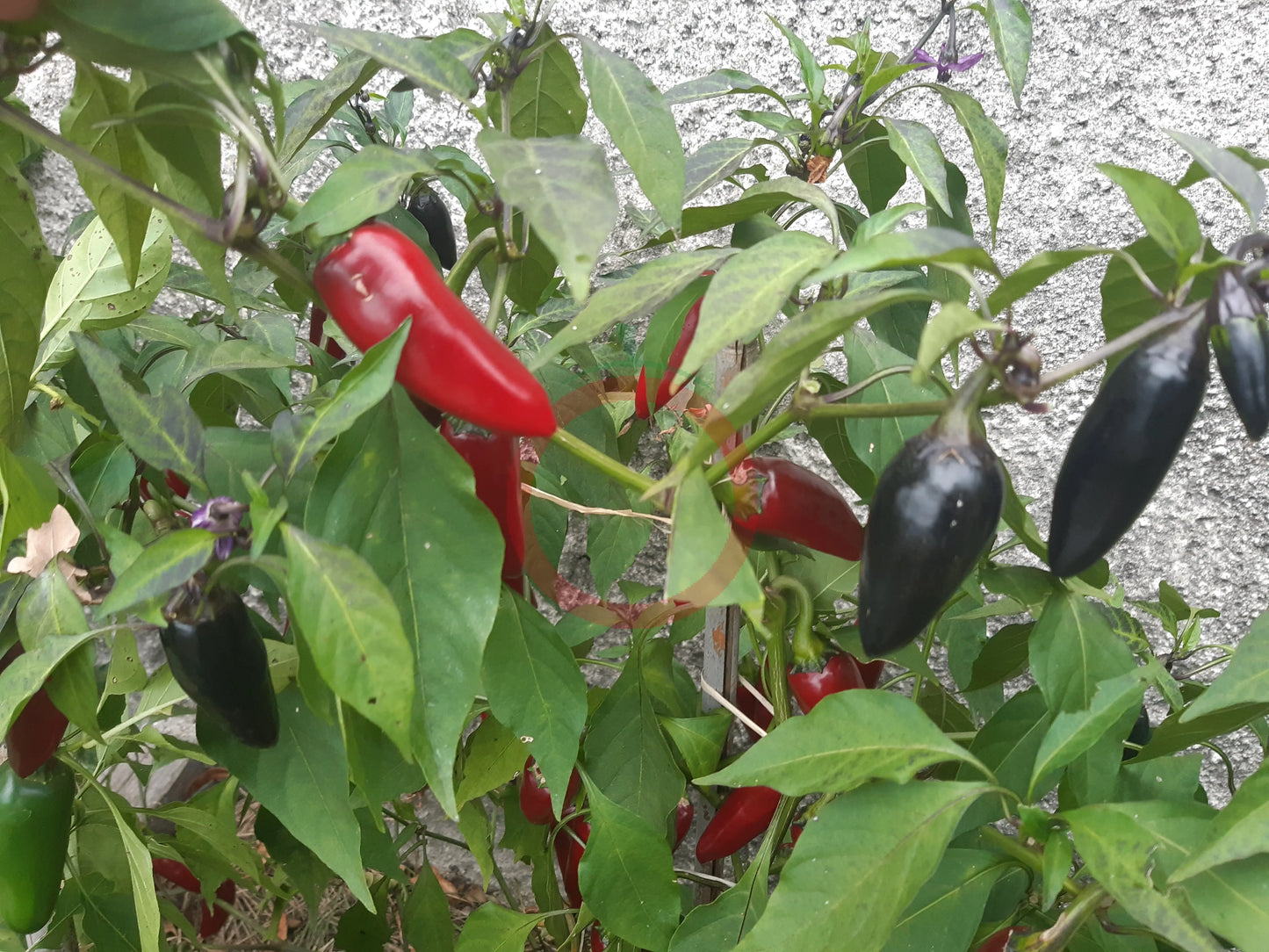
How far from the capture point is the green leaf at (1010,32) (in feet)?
1.71

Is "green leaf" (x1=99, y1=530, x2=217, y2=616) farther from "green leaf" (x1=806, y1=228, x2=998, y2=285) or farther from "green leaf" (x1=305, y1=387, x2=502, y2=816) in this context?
"green leaf" (x1=806, y1=228, x2=998, y2=285)

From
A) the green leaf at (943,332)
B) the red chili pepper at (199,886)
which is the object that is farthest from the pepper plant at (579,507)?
the red chili pepper at (199,886)

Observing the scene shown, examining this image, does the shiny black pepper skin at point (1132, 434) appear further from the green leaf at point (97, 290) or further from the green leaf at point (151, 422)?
the green leaf at point (97, 290)

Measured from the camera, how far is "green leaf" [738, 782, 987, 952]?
0.34 m

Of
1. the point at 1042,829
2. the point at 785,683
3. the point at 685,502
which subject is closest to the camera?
the point at 685,502

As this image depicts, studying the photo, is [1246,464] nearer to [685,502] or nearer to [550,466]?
[550,466]

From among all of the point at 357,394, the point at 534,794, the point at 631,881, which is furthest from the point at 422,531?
the point at 534,794

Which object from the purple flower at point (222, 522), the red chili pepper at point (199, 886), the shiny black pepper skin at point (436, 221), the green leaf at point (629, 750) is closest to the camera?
the purple flower at point (222, 522)

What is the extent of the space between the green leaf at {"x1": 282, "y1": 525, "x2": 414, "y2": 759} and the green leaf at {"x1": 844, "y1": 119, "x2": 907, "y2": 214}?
1.49ft

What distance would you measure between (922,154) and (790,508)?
0.20 meters

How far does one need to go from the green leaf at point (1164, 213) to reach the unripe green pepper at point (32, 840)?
22.7 inches

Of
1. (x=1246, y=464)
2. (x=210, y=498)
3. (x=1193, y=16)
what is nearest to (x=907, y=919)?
(x=210, y=498)

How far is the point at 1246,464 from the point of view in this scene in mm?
814

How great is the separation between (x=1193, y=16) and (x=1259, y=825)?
750 mm
